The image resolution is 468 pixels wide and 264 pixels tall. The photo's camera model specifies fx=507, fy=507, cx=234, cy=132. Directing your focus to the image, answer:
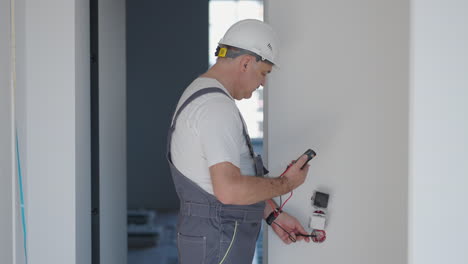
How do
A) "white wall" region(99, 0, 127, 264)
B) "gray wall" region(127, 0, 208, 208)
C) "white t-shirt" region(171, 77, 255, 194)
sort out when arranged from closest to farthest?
"white t-shirt" region(171, 77, 255, 194), "white wall" region(99, 0, 127, 264), "gray wall" region(127, 0, 208, 208)

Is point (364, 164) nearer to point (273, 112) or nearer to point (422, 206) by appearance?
point (273, 112)

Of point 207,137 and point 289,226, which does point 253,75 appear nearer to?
point 207,137

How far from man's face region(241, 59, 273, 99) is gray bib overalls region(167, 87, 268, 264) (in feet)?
0.51

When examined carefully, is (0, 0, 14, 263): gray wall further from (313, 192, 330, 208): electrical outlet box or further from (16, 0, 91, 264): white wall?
(313, 192, 330, 208): electrical outlet box

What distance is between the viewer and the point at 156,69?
694cm

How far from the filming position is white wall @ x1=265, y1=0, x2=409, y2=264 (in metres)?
2.04

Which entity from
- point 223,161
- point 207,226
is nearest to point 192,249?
point 207,226

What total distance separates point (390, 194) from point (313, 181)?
31cm

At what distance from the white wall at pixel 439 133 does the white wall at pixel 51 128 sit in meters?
1.33

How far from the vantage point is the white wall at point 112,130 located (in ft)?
7.98

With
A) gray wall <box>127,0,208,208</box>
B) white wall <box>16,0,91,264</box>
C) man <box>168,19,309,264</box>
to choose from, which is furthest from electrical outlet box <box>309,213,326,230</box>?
gray wall <box>127,0,208,208</box>

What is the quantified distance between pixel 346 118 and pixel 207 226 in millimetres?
759

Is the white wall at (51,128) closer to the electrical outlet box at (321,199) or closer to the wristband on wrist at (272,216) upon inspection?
the wristband on wrist at (272,216)

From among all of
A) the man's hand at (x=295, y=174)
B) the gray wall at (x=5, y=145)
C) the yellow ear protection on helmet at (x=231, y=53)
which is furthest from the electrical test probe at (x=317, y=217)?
the gray wall at (x=5, y=145)
